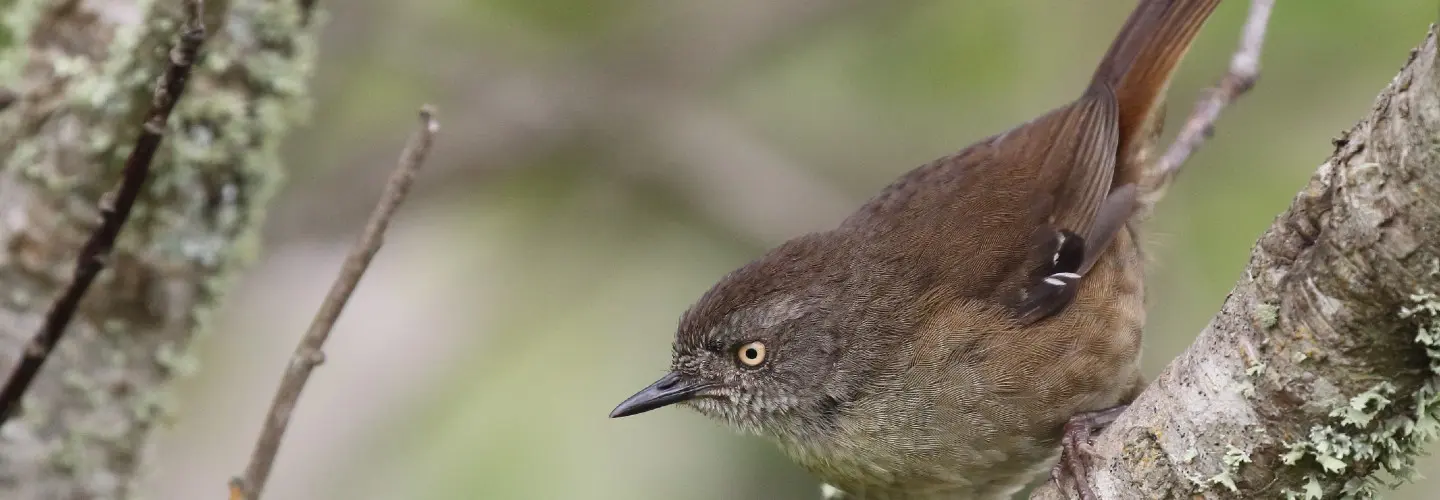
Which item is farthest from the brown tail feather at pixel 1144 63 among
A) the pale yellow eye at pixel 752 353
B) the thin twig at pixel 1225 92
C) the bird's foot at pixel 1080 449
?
the pale yellow eye at pixel 752 353

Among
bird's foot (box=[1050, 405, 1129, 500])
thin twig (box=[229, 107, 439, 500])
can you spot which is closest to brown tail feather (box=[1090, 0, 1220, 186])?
bird's foot (box=[1050, 405, 1129, 500])

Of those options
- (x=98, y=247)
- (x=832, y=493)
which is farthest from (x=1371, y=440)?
(x=98, y=247)

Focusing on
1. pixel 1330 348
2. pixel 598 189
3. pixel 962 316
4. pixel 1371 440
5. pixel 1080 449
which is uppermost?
pixel 598 189

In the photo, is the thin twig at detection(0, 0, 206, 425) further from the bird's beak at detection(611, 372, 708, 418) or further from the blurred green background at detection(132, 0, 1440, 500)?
the blurred green background at detection(132, 0, 1440, 500)

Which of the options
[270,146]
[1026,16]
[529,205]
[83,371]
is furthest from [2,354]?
[1026,16]

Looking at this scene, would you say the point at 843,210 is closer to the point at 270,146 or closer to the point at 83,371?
the point at 270,146

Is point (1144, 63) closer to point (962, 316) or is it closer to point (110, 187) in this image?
point (962, 316)
